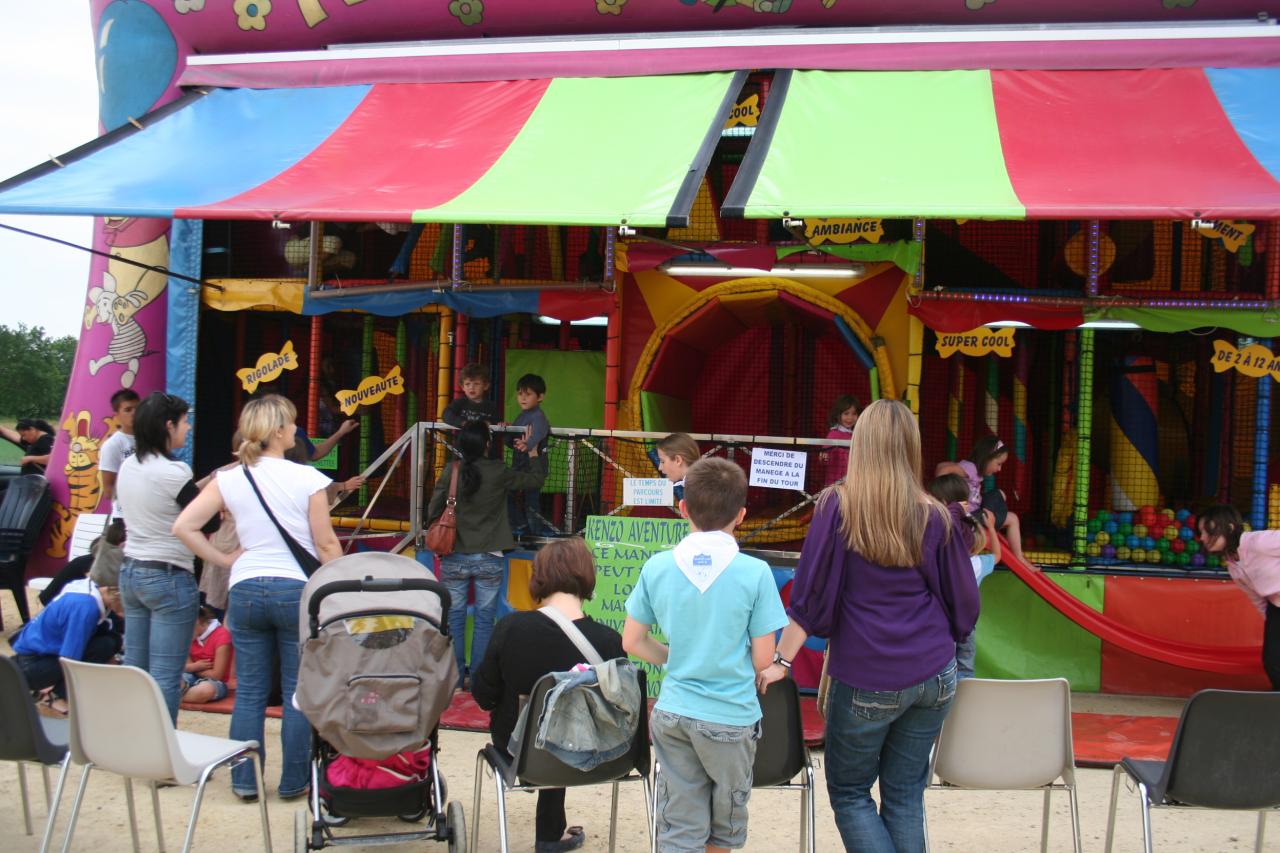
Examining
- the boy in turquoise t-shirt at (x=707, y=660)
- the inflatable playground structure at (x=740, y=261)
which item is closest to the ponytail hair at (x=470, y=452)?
the inflatable playground structure at (x=740, y=261)

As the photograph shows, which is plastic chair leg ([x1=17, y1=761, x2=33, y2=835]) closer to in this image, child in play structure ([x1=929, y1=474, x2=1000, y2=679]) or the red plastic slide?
child in play structure ([x1=929, y1=474, x2=1000, y2=679])

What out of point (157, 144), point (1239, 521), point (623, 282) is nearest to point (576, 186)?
point (623, 282)

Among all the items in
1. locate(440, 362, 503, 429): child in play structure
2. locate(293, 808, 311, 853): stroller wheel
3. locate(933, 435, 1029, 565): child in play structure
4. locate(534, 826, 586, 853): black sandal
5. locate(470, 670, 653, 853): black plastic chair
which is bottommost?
locate(534, 826, 586, 853): black sandal

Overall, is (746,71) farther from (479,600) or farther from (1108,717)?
(1108,717)

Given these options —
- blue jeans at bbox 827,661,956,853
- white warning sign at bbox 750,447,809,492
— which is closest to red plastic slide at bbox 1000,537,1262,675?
white warning sign at bbox 750,447,809,492

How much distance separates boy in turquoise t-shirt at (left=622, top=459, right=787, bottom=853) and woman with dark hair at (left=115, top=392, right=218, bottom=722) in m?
Result: 2.23

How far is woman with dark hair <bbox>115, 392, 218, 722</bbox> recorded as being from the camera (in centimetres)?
453

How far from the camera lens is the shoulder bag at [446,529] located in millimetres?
6141

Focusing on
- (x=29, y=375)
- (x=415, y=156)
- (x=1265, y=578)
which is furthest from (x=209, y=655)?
(x=29, y=375)

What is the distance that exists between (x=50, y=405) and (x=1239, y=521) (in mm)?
12409

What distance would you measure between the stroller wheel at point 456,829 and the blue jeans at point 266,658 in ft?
2.57

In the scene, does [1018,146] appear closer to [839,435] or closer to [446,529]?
[839,435]

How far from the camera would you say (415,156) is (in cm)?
615

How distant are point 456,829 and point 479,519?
254 centimetres
